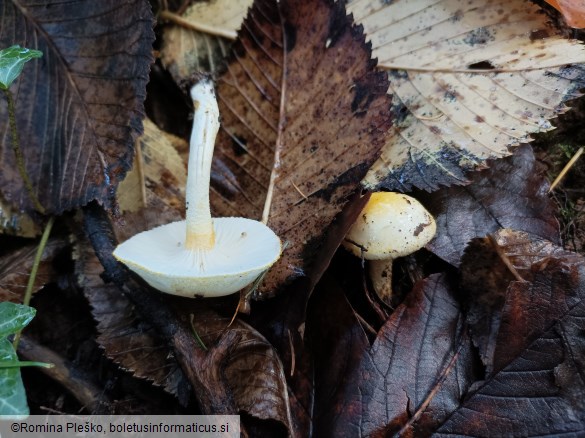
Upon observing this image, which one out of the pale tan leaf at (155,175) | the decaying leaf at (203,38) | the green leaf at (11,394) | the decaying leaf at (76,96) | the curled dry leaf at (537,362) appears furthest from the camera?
the decaying leaf at (203,38)

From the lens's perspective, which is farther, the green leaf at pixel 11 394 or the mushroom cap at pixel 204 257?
the mushroom cap at pixel 204 257

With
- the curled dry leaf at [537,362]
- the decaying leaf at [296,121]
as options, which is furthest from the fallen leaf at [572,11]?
the curled dry leaf at [537,362]

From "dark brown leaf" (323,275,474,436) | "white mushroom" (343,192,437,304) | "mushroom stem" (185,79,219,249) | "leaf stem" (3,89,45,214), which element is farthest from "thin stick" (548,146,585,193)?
"leaf stem" (3,89,45,214)

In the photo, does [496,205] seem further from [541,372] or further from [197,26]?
[197,26]

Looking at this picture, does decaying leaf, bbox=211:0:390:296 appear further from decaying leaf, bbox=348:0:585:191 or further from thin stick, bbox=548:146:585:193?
thin stick, bbox=548:146:585:193

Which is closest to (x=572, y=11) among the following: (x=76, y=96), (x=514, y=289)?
(x=514, y=289)

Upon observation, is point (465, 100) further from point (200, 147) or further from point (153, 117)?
point (153, 117)

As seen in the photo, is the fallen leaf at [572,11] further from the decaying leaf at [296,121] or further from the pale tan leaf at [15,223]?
the pale tan leaf at [15,223]
